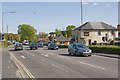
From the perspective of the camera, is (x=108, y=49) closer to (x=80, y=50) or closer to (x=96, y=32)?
(x=80, y=50)

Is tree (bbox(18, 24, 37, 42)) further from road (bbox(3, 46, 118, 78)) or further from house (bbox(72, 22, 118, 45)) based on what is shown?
road (bbox(3, 46, 118, 78))

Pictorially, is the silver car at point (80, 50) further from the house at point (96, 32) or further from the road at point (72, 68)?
the house at point (96, 32)

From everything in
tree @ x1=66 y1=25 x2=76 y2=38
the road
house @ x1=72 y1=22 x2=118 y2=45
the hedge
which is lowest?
the road

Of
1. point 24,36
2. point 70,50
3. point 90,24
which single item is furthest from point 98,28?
point 24,36

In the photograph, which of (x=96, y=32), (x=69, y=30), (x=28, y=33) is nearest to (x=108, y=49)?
(x=96, y=32)

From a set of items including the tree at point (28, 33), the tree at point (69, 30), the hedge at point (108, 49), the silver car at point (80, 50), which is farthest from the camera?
the tree at point (28, 33)

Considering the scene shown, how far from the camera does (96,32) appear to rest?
336ft

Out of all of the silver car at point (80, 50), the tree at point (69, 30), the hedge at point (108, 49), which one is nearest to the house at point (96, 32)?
the hedge at point (108, 49)

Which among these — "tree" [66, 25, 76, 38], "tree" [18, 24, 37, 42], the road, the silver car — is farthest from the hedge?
"tree" [18, 24, 37, 42]

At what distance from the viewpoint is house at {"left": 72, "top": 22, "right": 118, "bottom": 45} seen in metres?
102

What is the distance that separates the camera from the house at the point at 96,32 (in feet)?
334

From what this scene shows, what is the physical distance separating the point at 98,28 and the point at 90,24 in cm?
319

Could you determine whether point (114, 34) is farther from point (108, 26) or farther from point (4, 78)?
point (4, 78)

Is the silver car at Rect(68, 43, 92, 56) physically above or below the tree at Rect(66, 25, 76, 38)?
below
